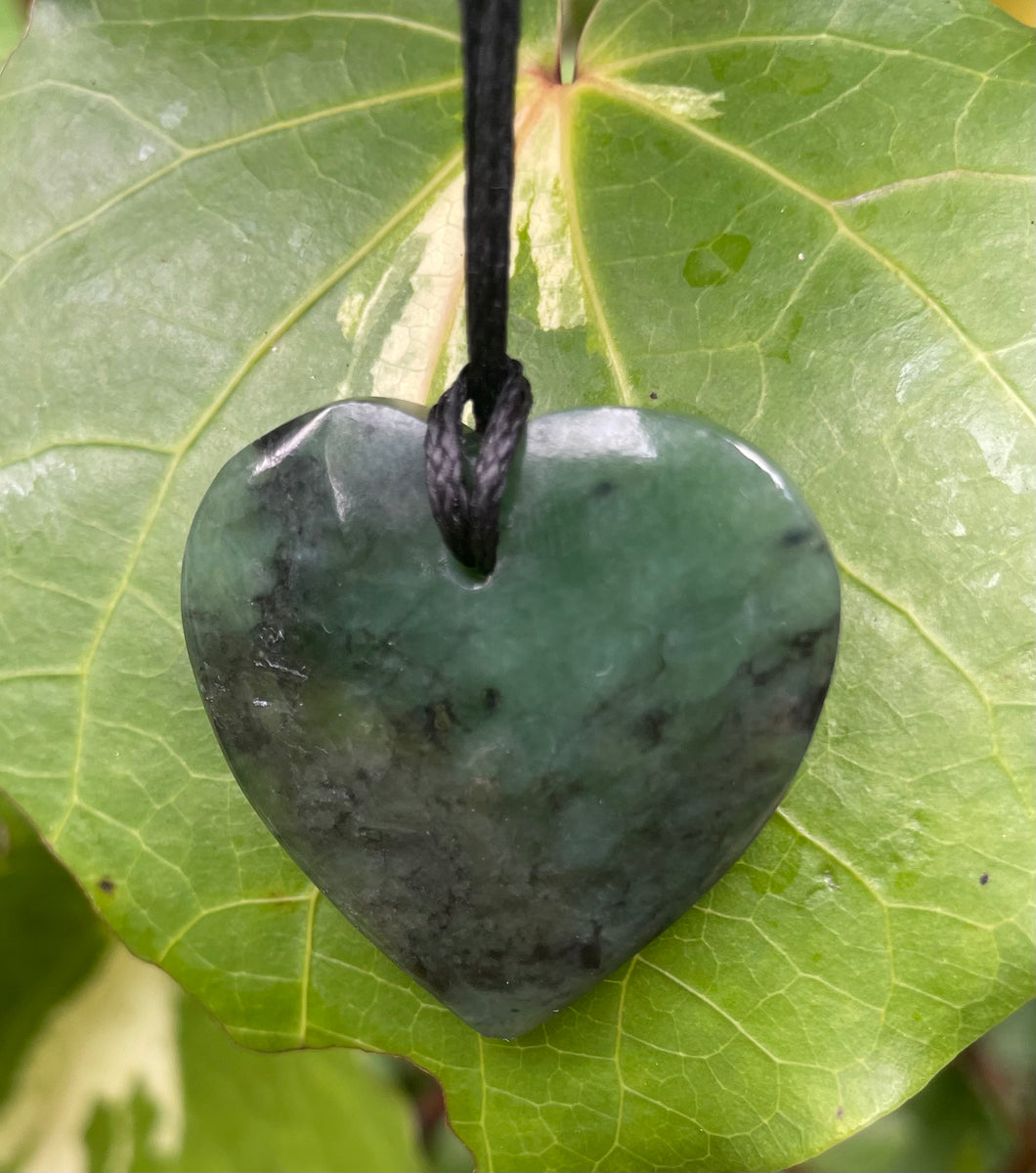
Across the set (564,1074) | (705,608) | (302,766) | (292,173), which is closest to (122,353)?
(292,173)

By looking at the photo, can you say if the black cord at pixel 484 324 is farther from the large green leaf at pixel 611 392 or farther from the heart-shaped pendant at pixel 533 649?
the large green leaf at pixel 611 392

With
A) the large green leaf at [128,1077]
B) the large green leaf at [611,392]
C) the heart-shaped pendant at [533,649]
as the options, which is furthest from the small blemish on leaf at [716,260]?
the large green leaf at [128,1077]

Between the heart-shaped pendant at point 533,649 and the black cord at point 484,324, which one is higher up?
the black cord at point 484,324

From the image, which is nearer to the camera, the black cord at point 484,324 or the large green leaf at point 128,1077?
the black cord at point 484,324

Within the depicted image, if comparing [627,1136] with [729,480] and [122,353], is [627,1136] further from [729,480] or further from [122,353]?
[122,353]

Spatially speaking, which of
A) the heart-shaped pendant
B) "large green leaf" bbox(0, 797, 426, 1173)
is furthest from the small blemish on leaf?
"large green leaf" bbox(0, 797, 426, 1173)

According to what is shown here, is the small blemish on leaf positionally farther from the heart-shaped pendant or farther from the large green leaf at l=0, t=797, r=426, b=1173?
the large green leaf at l=0, t=797, r=426, b=1173
